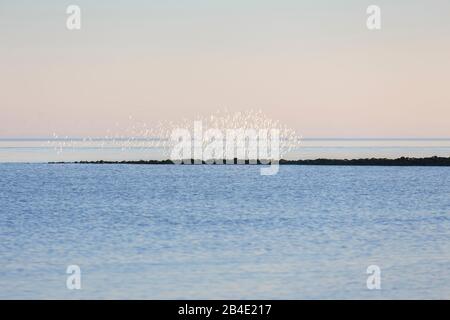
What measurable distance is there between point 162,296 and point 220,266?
25.3ft

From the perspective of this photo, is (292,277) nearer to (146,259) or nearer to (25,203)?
(146,259)

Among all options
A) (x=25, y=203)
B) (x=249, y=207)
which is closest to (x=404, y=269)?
(x=249, y=207)

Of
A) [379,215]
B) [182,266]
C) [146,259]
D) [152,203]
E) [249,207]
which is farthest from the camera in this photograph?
[152,203]

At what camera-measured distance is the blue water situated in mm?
30453

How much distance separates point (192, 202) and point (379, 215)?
19.1 metres

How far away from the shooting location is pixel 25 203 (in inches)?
3132

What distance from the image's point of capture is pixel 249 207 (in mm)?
72312

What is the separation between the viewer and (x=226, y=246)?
4359 centimetres

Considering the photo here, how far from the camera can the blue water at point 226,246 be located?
30.5 metres
